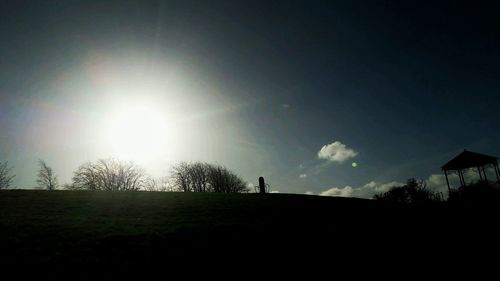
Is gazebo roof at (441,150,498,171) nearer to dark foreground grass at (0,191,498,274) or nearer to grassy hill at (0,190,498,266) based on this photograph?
dark foreground grass at (0,191,498,274)

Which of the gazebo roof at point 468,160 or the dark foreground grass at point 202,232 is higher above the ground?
the gazebo roof at point 468,160

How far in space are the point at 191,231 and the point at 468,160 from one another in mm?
38988

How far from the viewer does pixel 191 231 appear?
43.5 ft

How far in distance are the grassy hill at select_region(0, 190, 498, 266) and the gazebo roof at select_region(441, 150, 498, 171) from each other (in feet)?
66.1

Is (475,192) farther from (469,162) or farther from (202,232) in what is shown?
(202,232)

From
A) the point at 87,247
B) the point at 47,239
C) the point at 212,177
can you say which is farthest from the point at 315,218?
the point at 212,177

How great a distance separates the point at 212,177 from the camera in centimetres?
8794

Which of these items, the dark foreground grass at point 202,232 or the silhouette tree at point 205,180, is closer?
the dark foreground grass at point 202,232

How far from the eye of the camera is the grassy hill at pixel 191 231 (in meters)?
10.0

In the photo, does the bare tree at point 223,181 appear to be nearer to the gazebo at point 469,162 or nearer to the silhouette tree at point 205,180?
the silhouette tree at point 205,180

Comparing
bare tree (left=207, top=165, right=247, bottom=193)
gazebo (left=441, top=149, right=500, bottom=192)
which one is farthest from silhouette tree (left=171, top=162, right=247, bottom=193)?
gazebo (left=441, top=149, right=500, bottom=192)

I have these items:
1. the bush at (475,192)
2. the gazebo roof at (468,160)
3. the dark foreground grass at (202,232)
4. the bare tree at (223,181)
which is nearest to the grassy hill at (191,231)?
the dark foreground grass at (202,232)

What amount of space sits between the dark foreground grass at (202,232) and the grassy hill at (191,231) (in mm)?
36

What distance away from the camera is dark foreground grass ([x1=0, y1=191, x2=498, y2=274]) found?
994cm
